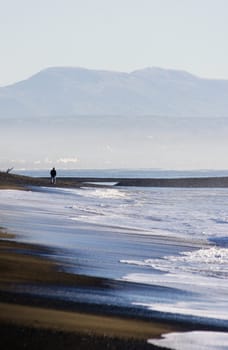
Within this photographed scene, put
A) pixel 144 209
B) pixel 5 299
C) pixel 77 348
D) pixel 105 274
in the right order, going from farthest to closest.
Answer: pixel 144 209
pixel 105 274
pixel 5 299
pixel 77 348

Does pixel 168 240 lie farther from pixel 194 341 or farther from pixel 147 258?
pixel 194 341

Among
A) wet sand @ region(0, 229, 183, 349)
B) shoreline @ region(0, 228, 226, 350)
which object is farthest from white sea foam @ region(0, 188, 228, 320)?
wet sand @ region(0, 229, 183, 349)

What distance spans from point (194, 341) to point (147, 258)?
8272 mm

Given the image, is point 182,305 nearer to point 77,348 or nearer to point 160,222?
point 77,348

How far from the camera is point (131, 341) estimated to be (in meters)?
10.9

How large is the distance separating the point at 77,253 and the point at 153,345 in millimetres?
8541

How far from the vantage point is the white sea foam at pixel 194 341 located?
10.9 meters

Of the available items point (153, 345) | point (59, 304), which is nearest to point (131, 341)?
point (153, 345)

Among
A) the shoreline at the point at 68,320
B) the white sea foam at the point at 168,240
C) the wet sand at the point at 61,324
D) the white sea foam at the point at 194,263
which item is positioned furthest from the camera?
the white sea foam at the point at 194,263

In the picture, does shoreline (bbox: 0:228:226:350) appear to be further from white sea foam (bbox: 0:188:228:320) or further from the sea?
white sea foam (bbox: 0:188:228:320)

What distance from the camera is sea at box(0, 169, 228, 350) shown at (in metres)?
13.1

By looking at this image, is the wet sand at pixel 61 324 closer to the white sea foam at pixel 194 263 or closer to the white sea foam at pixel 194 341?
the white sea foam at pixel 194 341

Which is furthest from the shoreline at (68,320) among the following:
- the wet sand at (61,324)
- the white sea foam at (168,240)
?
the white sea foam at (168,240)

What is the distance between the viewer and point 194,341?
1122 centimetres
